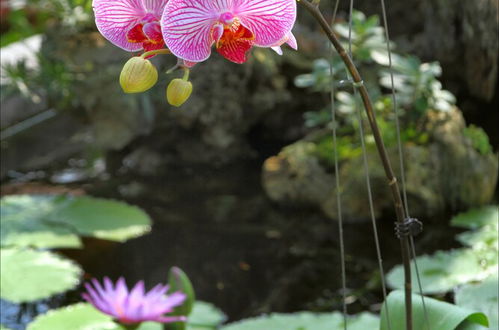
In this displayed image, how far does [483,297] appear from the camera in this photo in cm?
145

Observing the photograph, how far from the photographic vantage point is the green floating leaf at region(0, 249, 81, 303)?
1.67 metres

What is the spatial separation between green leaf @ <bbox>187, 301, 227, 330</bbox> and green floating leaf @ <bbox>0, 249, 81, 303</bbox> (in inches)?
11.6

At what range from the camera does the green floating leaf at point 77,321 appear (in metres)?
1.51

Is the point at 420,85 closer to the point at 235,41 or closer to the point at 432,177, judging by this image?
the point at 432,177

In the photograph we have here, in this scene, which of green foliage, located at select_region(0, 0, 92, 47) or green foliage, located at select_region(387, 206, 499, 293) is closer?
green foliage, located at select_region(387, 206, 499, 293)

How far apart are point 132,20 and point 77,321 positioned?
101 centimetres

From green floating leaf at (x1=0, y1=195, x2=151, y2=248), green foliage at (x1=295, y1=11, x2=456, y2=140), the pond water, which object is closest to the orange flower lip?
the pond water

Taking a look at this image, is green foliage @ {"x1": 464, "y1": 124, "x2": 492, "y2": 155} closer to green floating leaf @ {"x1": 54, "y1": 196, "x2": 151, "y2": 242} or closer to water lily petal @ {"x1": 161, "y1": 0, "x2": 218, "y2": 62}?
green floating leaf @ {"x1": 54, "y1": 196, "x2": 151, "y2": 242}

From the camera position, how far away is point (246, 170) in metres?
2.90

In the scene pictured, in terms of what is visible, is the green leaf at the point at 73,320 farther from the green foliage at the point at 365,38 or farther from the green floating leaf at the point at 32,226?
the green foliage at the point at 365,38

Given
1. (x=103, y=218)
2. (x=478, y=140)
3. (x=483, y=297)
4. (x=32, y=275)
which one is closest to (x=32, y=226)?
(x=103, y=218)

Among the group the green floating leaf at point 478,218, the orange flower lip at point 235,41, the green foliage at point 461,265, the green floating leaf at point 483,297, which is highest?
the orange flower lip at point 235,41

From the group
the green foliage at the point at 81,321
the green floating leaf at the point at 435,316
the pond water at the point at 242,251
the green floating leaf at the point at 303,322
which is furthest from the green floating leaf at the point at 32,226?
the green floating leaf at the point at 435,316

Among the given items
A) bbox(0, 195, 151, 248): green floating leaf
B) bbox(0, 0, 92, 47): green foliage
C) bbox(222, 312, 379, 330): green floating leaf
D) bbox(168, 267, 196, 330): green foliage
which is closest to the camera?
bbox(168, 267, 196, 330): green foliage
